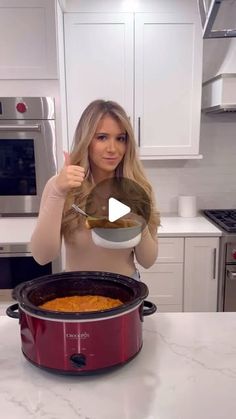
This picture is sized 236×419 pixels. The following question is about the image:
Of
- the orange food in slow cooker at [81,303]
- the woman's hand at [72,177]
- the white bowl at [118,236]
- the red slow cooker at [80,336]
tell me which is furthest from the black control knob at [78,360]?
the woman's hand at [72,177]

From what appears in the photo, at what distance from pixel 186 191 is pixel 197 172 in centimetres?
16

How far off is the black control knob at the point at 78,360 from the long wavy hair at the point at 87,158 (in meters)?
0.55

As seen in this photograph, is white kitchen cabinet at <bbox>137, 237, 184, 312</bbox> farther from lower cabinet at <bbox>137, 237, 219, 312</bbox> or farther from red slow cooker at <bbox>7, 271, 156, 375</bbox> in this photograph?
red slow cooker at <bbox>7, 271, 156, 375</bbox>

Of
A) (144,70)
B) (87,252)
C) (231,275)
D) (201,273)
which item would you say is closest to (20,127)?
(144,70)

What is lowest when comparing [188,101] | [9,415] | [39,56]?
[9,415]

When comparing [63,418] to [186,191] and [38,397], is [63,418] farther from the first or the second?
[186,191]

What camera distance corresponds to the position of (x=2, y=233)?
2.09 meters

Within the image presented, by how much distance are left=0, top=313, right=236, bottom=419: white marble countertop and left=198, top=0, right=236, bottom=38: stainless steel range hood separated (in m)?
0.79

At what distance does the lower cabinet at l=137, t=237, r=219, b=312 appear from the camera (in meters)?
2.33

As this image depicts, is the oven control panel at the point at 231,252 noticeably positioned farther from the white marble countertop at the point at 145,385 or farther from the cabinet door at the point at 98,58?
the white marble countertop at the point at 145,385

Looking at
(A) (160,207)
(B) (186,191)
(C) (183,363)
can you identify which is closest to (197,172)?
(B) (186,191)

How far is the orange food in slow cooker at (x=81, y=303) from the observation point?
3.04 feet

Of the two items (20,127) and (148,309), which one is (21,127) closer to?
(20,127)

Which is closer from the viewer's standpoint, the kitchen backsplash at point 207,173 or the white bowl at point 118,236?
the white bowl at point 118,236
